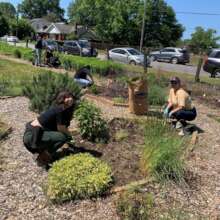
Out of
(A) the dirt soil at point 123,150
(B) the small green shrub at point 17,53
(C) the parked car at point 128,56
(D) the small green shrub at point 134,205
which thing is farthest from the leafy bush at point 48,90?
(C) the parked car at point 128,56

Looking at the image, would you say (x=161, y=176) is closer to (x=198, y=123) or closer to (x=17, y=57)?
(x=198, y=123)

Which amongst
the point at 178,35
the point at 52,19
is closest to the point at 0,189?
the point at 178,35

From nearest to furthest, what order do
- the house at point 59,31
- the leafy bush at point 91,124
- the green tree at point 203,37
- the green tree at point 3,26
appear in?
1. the leafy bush at point 91,124
2. the green tree at point 3,26
3. the house at point 59,31
4. the green tree at point 203,37

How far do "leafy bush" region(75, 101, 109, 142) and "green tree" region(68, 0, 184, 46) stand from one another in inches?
2444

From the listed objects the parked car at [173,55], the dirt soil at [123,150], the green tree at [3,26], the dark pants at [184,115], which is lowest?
the green tree at [3,26]

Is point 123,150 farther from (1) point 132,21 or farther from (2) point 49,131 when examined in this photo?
(1) point 132,21

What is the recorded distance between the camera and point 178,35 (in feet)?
254

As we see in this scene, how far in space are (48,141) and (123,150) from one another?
1.30 metres

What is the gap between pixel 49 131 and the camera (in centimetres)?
610

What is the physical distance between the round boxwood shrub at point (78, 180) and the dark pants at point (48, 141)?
64cm

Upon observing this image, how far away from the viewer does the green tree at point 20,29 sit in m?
89.8

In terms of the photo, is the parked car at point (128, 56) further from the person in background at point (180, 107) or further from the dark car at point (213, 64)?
the person in background at point (180, 107)

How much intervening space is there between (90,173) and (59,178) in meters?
0.37

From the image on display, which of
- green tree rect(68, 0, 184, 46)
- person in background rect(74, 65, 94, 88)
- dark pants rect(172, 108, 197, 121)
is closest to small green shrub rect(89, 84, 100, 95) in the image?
person in background rect(74, 65, 94, 88)
